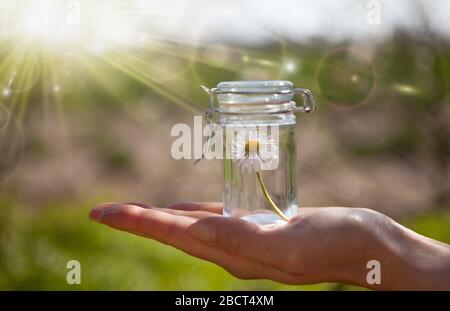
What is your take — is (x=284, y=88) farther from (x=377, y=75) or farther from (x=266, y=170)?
(x=377, y=75)

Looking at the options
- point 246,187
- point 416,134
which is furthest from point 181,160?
point 246,187

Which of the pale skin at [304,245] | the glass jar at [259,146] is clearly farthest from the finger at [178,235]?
the glass jar at [259,146]

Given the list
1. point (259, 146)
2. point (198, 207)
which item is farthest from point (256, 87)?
point (198, 207)

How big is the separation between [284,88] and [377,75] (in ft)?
3.68

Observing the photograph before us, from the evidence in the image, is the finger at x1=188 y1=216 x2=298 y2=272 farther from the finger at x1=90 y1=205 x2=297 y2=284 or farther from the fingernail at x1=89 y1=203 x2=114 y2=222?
the fingernail at x1=89 y1=203 x2=114 y2=222

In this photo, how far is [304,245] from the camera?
3.25 feet

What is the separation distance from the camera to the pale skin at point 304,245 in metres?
0.99

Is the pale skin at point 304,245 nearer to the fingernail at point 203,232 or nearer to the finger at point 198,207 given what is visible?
the fingernail at point 203,232

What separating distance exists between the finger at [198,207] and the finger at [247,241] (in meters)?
0.28

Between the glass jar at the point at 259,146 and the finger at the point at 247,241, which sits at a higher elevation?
the glass jar at the point at 259,146

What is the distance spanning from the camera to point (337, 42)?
2100mm

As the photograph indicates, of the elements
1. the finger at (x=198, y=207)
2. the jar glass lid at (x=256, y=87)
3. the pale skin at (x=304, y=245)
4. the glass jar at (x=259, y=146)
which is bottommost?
the pale skin at (x=304, y=245)

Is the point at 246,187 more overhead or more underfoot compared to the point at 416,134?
more underfoot
